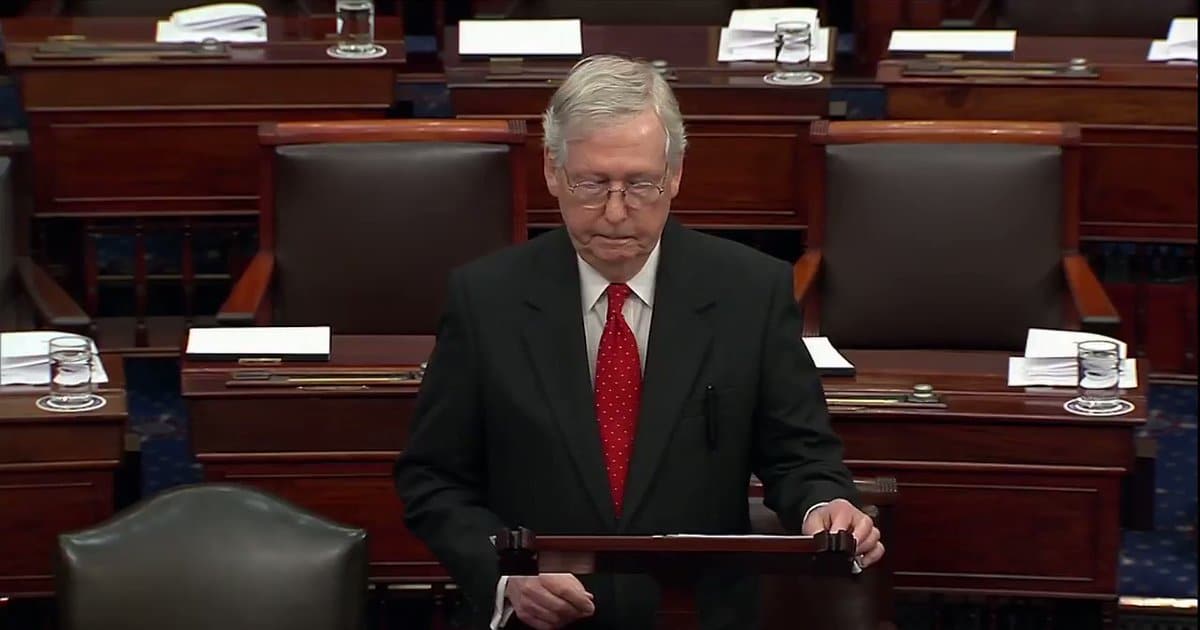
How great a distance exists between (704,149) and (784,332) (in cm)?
162

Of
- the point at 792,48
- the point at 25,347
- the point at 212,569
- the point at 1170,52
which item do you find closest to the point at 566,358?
the point at 212,569

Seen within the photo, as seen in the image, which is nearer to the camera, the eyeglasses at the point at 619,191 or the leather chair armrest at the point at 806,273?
the eyeglasses at the point at 619,191

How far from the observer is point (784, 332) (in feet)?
5.76

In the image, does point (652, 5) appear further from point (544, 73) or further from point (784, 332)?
point (784, 332)

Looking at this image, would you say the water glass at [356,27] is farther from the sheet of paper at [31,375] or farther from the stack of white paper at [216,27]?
the sheet of paper at [31,375]

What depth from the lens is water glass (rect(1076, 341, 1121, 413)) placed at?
8.18 feet

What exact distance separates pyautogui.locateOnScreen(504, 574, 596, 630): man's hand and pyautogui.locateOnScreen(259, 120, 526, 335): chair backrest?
51.7 inches

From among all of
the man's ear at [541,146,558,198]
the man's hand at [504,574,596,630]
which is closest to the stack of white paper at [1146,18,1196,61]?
the man's ear at [541,146,558,198]

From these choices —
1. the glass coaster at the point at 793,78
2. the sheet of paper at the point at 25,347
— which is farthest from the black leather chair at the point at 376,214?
the glass coaster at the point at 793,78

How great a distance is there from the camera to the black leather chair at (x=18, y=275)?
9.60 feet

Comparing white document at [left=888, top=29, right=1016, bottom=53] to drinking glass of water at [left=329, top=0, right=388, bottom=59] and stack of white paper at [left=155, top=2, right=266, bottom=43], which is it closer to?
drinking glass of water at [left=329, top=0, right=388, bottom=59]

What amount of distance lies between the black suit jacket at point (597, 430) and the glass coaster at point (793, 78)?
5.26ft

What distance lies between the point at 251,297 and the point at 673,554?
1.33 m

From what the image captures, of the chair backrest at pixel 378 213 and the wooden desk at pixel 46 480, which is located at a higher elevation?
the chair backrest at pixel 378 213
